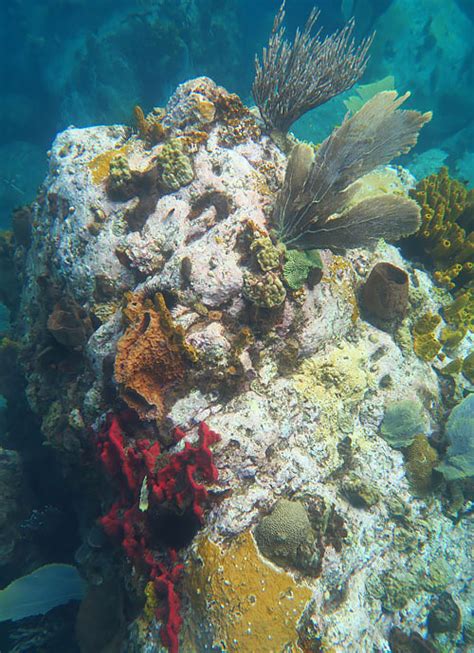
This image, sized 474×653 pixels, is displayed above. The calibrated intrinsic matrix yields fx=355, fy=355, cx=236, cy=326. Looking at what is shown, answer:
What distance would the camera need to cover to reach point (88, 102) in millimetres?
16594

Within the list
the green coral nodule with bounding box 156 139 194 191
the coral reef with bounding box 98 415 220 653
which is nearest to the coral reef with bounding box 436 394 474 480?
the coral reef with bounding box 98 415 220 653

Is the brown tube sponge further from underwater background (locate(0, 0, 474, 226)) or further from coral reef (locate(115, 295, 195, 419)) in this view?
underwater background (locate(0, 0, 474, 226))

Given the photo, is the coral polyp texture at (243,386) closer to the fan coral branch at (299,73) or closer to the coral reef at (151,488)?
the coral reef at (151,488)

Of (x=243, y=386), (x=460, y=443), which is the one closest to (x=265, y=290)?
(x=243, y=386)

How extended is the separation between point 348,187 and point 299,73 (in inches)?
87.9

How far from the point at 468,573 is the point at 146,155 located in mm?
6901

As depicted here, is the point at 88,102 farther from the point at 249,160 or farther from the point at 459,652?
the point at 459,652

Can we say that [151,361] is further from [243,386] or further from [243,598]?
[243,598]

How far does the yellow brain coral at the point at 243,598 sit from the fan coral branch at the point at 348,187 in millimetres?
3036

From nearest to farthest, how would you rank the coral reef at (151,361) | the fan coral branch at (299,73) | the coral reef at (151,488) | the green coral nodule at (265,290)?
the coral reef at (151,488) < the coral reef at (151,361) < the green coral nodule at (265,290) < the fan coral branch at (299,73)

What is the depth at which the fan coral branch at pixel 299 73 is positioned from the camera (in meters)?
4.76

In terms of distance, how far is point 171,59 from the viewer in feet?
51.8

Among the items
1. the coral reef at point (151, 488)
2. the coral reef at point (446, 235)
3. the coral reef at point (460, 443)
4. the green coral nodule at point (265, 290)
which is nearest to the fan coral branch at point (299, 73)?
the coral reef at point (446, 235)

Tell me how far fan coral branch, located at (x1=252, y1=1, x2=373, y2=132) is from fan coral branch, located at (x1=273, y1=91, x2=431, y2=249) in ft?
5.76
